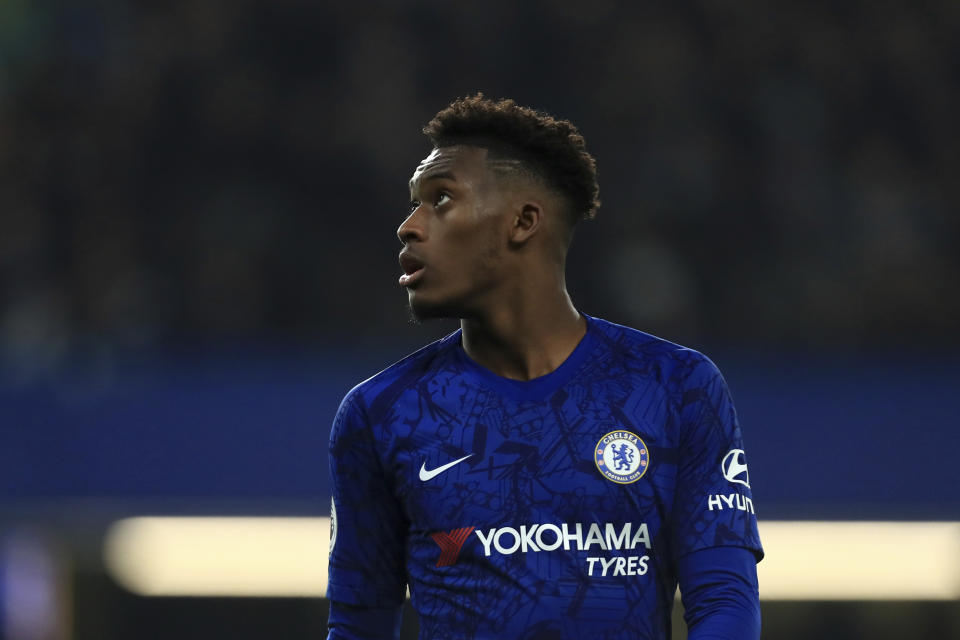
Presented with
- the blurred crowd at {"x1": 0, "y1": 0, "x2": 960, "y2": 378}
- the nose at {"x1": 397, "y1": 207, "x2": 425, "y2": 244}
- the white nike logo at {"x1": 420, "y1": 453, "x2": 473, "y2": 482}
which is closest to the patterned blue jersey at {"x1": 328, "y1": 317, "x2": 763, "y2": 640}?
the white nike logo at {"x1": 420, "y1": 453, "x2": 473, "y2": 482}

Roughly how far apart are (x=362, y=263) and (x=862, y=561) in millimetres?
3639

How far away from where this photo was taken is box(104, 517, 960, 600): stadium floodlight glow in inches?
240

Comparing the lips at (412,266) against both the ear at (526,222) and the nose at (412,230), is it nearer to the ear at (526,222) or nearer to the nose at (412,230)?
the nose at (412,230)

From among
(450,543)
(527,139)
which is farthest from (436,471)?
(527,139)

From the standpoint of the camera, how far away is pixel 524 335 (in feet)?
8.15

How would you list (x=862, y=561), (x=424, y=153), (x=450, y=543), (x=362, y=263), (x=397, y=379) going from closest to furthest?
(x=450, y=543) < (x=397, y=379) < (x=862, y=561) < (x=362, y=263) < (x=424, y=153)

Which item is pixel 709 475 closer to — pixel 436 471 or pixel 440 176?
pixel 436 471

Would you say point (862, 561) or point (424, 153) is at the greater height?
point (424, 153)

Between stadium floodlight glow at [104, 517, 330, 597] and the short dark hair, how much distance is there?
401cm

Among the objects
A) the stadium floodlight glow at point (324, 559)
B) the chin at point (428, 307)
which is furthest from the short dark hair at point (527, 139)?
the stadium floodlight glow at point (324, 559)

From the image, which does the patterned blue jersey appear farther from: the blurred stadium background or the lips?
the blurred stadium background

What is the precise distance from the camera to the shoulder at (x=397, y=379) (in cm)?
249

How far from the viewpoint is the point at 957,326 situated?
26.0 ft

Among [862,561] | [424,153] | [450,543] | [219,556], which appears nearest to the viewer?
[450,543]
